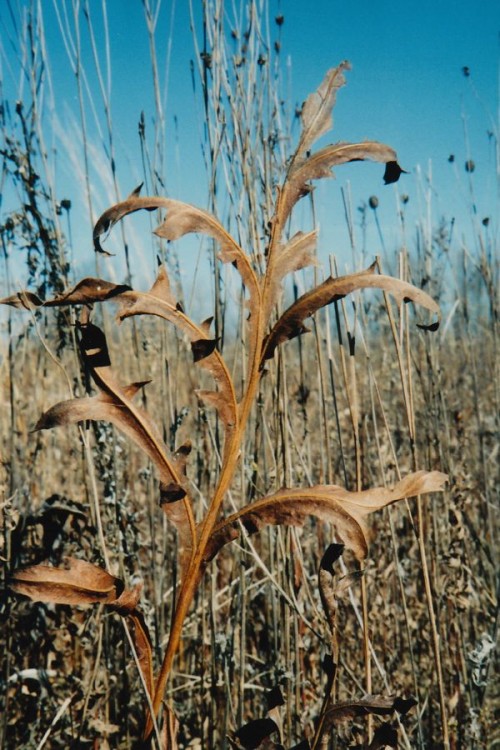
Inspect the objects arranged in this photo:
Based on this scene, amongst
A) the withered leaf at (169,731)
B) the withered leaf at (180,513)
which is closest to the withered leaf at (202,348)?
the withered leaf at (180,513)

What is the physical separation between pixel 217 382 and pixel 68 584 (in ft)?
0.91

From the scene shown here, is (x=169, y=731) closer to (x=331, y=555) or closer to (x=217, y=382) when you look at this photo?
(x=331, y=555)

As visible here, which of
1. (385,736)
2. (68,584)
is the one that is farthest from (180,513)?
(385,736)

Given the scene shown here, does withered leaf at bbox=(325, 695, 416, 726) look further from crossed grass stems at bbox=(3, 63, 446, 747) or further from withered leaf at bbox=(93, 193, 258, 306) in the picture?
withered leaf at bbox=(93, 193, 258, 306)

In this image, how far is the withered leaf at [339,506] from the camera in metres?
0.58

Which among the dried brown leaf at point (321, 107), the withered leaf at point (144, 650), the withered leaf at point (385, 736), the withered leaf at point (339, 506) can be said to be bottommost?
the withered leaf at point (385, 736)

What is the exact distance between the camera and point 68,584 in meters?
0.58

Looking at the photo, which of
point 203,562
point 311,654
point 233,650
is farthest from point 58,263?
point 311,654

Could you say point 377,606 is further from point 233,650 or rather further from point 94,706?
point 94,706

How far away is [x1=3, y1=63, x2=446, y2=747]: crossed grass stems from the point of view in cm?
59

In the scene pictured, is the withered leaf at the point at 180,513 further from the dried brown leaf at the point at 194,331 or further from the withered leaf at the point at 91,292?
the withered leaf at the point at 91,292

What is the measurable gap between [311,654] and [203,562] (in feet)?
3.03

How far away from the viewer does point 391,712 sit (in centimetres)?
66

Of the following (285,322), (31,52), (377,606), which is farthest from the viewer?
(377,606)
